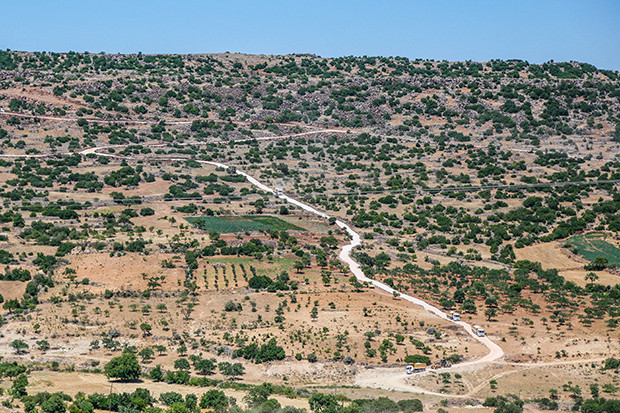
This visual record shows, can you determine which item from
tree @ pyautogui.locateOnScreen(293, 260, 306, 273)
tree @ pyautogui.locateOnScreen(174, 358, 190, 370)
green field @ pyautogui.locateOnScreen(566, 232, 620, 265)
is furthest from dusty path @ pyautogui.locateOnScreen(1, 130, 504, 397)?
green field @ pyautogui.locateOnScreen(566, 232, 620, 265)

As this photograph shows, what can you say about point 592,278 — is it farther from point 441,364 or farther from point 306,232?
point 306,232

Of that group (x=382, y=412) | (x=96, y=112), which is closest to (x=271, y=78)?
(x=96, y=112)

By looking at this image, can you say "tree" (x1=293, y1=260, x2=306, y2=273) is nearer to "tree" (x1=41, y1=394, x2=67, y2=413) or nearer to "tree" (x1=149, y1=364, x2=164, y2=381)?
"tree" (x1=149, y1=364, x2=164, y2=381)

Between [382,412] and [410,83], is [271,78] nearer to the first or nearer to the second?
[410,83]

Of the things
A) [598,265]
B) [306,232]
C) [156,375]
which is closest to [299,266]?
[306,232]

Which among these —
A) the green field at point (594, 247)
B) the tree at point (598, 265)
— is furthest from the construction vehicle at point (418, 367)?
the green field at point (594, 247)

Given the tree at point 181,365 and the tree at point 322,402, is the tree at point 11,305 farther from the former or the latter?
the tree at point 322,402

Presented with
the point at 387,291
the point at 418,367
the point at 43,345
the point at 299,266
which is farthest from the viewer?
the point at 299,266
